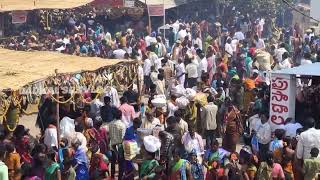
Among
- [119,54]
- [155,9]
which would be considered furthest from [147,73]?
[155,9]

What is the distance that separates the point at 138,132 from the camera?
1084cm

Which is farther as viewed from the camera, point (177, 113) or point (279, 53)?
point (279, 53)

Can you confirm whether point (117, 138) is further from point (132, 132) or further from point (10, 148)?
point (10, 148)

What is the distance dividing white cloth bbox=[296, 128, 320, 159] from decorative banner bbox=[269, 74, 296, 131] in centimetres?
179

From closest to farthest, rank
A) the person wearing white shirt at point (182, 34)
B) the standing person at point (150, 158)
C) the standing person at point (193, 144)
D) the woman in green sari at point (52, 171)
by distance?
the woman in green sari at point (52, 171)
the standing person at point (150, 158)
the standing person at point (193, 144)
the person wearing white shirt at point (182, 34)

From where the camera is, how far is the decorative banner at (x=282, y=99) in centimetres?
1199

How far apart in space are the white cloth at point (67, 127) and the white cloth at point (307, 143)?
3.70 metres

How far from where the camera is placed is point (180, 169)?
372 inches

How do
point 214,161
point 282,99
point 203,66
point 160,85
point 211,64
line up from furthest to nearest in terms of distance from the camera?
point 211,64 → point 203,66 → point 160,85 → point 282,99 → point 214,161

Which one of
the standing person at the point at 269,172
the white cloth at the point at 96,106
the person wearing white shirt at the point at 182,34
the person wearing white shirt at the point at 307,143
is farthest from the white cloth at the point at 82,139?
the person wearing white shirt at the point at 182,34

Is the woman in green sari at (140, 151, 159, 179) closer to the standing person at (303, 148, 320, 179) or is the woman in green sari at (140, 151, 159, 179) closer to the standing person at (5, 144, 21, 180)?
the standing person at (5, 144, 21, 180)

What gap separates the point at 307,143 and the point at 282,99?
2.10 m

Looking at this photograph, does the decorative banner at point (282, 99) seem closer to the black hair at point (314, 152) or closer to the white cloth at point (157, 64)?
the black hair at point (314, 152)

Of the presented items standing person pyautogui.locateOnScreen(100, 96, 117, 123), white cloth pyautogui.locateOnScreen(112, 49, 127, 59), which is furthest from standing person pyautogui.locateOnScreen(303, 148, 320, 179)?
white cloth pyautogui.locateOnScreen(112, 49, 127, 59)
